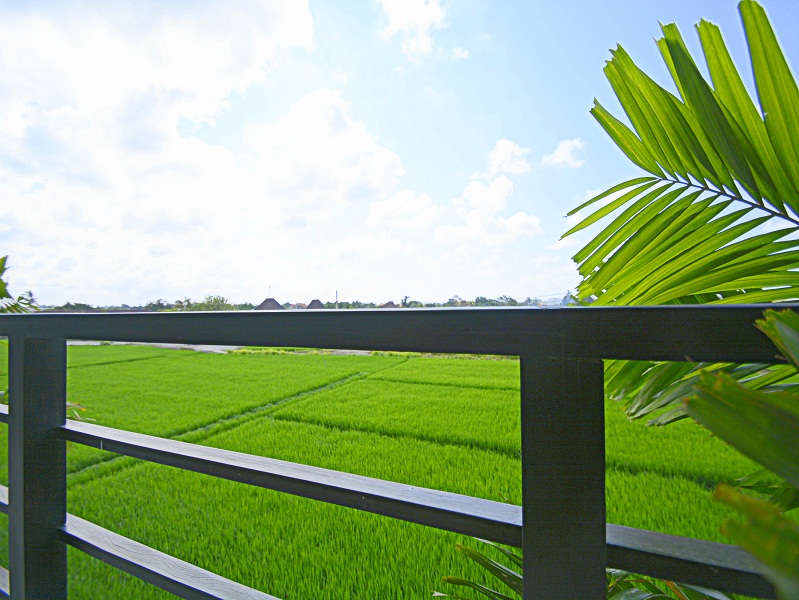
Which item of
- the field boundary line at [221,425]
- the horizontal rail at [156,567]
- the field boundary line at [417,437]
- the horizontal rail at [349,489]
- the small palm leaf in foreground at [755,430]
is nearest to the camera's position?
the small palm leaf in foreground at [755,430]

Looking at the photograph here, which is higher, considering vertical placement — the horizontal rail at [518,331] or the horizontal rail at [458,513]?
the horizontal rail at [518,331]

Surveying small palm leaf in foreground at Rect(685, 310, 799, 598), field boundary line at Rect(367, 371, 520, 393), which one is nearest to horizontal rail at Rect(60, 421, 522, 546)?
small palm leaf in foreground at Rect(685, 310, 799, 598)

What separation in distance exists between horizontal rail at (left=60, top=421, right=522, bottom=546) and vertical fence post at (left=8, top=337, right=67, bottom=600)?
165 millimetres

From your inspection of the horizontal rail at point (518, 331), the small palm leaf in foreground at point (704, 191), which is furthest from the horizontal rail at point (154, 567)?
the small palm leaf in foreground at point (704, 191)

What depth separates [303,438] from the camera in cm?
414

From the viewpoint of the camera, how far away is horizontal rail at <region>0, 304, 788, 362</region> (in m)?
0.30

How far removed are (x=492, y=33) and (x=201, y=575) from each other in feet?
26.5

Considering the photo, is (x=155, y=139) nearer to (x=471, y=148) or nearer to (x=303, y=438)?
(x=471, y=148)

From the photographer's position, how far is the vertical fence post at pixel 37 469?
0.83 metres

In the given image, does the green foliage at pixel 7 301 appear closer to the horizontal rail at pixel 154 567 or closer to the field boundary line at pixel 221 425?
the horizontal rail at pixel 154 567

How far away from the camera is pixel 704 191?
2.17 feet

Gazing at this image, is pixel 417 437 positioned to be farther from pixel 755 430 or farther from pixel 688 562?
pixel 755 430

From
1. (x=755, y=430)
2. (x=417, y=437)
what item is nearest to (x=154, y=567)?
(x=755, y=430)

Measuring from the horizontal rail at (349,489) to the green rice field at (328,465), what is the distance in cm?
70
